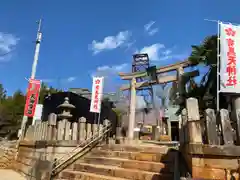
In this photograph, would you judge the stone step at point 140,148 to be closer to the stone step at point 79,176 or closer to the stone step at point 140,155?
the stone step at point 140,155

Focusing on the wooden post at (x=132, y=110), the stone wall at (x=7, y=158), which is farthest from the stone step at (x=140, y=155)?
the stone wall at (x=7, y=158)

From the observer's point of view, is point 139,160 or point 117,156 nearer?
point 139,160

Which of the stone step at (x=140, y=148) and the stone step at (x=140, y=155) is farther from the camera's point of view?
the stone step at (x=140, y=148)

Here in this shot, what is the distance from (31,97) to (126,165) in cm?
886

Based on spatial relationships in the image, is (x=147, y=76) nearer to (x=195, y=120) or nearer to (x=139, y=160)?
(x=139, y=160)

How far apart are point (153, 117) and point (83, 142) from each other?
15257mm

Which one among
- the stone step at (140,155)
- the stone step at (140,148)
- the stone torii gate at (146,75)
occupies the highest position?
the stone torii gate at (146,75)

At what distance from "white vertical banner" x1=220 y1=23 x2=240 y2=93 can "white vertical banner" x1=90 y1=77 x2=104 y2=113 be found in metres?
7.24

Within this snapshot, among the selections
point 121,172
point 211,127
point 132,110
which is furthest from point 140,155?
point 132,110

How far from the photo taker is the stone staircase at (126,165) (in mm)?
5497

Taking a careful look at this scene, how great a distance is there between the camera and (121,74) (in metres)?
15.3

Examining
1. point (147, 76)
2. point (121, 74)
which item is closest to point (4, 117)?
point (121, 74)

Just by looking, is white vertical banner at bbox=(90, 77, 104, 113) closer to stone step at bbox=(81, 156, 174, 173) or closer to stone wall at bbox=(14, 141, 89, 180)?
stone wall at bbox=(14, 141, 89, 180)

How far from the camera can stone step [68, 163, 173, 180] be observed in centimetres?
524
